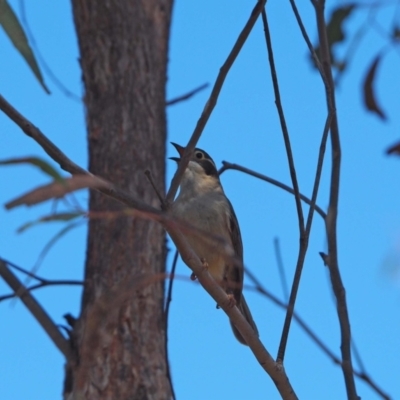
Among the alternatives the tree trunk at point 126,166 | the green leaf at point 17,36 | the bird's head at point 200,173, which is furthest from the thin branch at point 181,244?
the bird's head at point 200,173

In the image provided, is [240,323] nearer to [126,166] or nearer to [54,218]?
[54,218]

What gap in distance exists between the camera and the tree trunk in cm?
537

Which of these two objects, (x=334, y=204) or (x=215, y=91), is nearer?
(x=215, y=91)

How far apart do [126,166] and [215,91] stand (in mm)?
3271

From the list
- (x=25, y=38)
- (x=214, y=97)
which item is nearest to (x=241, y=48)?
(x=214, y=97)

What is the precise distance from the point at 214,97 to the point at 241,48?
17cm

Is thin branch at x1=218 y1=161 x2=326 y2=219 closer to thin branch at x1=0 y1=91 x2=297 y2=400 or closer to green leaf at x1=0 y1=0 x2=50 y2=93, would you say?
thin branch at x1=0 y1=91 x2=297 y2=400

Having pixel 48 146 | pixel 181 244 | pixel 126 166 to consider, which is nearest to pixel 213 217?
pixel 126 166

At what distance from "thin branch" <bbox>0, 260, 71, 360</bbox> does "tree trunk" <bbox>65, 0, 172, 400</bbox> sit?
1252 mm

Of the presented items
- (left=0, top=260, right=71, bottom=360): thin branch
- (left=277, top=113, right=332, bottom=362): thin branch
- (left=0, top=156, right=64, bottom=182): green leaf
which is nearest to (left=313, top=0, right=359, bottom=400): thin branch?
(left=277, top=113, right=332, bottom=362): thin branch

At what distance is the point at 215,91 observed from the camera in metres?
2.73

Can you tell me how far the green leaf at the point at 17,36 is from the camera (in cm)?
240

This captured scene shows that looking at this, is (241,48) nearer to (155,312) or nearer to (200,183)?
(155,312)

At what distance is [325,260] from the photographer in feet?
9.55
